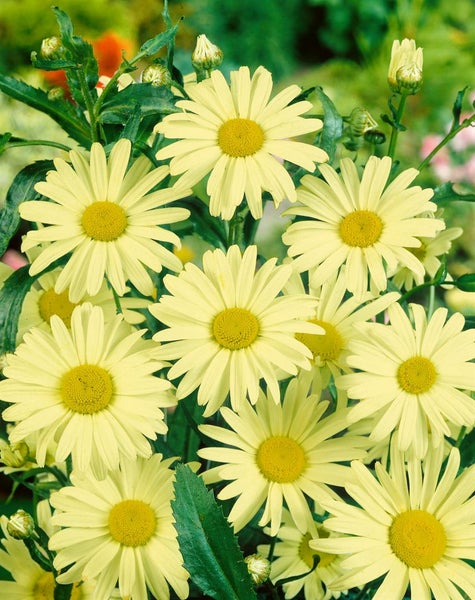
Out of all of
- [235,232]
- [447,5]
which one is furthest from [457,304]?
[447,5]

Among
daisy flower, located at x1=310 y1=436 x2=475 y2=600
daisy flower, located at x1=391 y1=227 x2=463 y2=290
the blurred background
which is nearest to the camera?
daisy flower, located at x1=310 y1=436 x2=475 y2=600

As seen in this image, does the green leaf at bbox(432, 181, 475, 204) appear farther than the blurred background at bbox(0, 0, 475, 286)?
No

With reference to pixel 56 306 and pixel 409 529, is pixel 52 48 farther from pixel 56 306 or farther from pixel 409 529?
pixel 409 529

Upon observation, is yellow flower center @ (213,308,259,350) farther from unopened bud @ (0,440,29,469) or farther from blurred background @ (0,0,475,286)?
blurred background @ (0,0,475,286)

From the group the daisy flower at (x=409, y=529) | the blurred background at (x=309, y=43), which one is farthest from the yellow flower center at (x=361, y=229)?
the blurred background at (x=309, y=43)

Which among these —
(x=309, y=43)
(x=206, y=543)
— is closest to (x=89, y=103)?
(x=206, y=543)

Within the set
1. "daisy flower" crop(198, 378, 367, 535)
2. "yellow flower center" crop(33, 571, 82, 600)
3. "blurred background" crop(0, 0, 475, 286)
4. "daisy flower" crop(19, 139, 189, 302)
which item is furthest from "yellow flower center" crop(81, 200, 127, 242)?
"blurred background" crop(0, 0, 475, 286)

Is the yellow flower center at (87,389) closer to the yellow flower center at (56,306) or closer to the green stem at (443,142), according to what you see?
the yellow flower center at (56,306)
